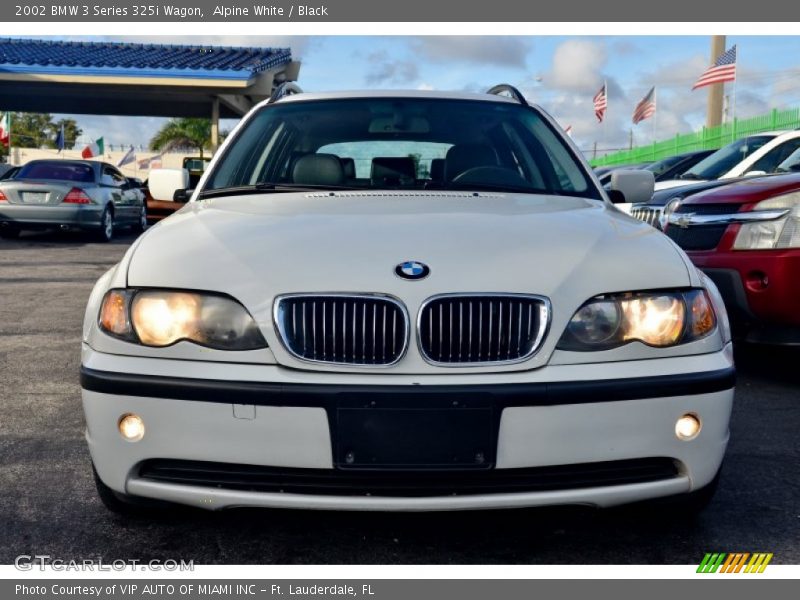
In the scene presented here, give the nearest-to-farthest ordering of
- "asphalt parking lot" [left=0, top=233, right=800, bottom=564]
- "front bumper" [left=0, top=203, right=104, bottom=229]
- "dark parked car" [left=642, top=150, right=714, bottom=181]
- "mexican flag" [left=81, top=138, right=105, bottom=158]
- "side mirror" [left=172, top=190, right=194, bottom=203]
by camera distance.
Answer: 1. "asphalt parking lot" [left=0, top=233, right=800, bottom=564]
2. "side mirror" [left=172, top=190, right=194, bottom=203]
3. "dark parked car" [left=642, top=150, right=714, bottom=181]
4. "front bumper" [left=0, top=203, right=104, bottom=229]
5. "mexican flag" [left=81, top=138, right=105, bottom=158]

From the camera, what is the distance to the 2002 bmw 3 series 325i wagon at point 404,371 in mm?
2363

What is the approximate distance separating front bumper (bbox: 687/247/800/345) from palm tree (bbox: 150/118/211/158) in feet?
127

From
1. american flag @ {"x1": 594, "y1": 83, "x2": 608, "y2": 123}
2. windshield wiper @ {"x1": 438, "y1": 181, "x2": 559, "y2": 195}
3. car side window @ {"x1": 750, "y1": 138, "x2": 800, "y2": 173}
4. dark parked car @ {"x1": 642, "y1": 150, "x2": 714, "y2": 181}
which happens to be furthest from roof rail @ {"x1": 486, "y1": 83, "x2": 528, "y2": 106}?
american flag @ {"x1": 594, "y1": 83, "x2": 608, "y2": 123}

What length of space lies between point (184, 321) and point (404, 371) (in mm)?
635

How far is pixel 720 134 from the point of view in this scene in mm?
20547

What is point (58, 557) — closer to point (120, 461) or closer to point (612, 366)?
point (120, 461)

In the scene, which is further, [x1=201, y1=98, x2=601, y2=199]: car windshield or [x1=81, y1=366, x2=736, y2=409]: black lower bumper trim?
[x1=201, y1=98, x2=601, y2=199]: car windshield

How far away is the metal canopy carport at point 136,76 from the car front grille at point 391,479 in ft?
60.3

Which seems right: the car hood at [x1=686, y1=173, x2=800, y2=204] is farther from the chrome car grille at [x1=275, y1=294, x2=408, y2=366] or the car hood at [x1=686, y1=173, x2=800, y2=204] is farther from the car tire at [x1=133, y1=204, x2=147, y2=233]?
the car tire at [x1=133, y1=204, x2=147, y2=233]

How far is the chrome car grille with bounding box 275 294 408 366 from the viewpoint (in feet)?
8.02

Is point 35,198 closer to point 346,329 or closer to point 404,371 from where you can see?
point 346,329

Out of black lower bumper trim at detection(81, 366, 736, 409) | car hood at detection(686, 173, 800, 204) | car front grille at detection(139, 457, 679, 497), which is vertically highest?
car hood at detection(686, 173, 800, 204)

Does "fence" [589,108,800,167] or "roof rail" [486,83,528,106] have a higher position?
"roof rail" [486,83,528,106]

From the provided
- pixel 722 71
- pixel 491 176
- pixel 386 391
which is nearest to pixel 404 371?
pixel 386 391
